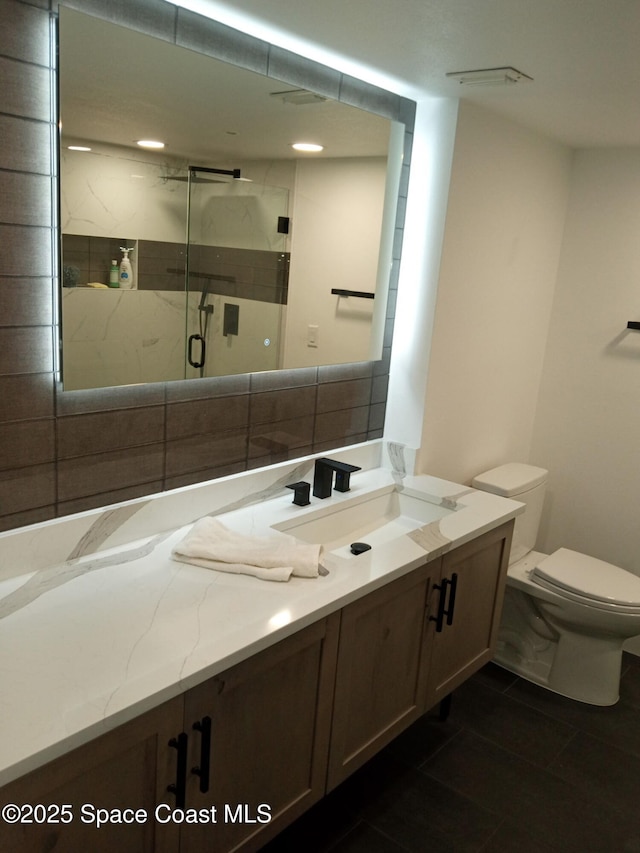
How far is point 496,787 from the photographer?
90.8 inches

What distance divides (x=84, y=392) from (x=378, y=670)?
3.61ft

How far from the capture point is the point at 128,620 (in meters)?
1.51

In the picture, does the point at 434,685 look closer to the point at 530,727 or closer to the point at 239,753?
the point at 530,727

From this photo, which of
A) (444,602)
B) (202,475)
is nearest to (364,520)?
(444,602)

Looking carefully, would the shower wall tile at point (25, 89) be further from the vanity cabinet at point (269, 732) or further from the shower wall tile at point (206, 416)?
the vanity cabinet at point (269, 732)

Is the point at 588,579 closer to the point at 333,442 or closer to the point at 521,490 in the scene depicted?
the point at 521,490

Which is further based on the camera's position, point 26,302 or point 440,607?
point 440,607

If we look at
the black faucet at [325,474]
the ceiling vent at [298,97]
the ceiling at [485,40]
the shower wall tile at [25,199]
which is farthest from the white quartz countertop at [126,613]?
the ceiling at [485,40]

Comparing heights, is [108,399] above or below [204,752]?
above

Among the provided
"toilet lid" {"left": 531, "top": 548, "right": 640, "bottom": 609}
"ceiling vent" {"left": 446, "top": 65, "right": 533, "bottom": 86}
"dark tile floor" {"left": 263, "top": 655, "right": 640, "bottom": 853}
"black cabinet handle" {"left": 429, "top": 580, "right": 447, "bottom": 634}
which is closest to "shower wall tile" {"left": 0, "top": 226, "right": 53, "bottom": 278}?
"ceiling vent" {"left": 446, "top": 65, "right": 533, "bottom": 86}

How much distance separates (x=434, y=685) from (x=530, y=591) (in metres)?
0.76

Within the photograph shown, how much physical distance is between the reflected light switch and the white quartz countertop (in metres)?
0.58

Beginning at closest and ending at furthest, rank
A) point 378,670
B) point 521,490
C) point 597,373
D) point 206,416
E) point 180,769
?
1. point 180,769
2. point 378,670
3. point 206,416
4. point 521,490
5. point 597,373

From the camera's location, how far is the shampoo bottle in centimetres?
172
